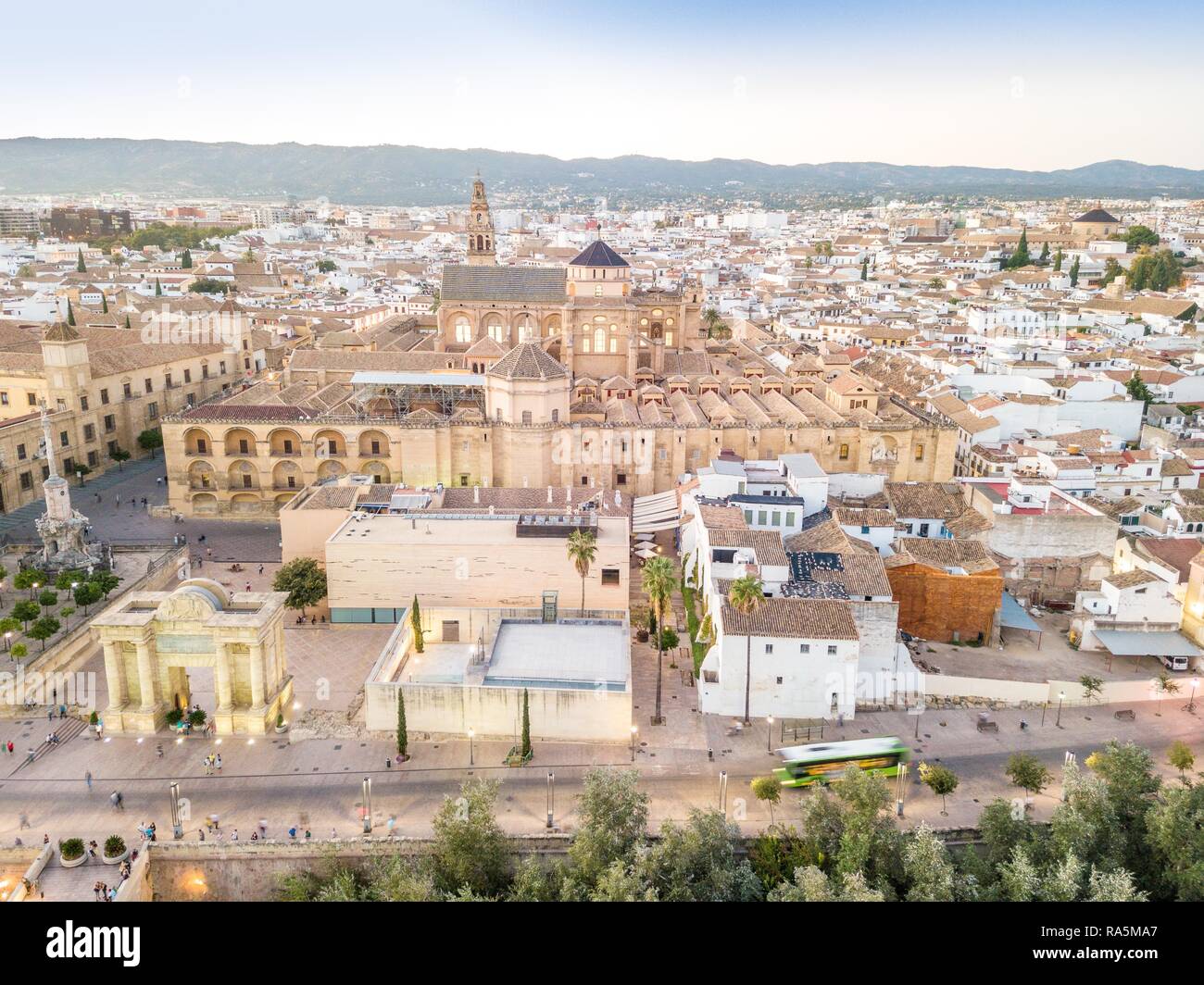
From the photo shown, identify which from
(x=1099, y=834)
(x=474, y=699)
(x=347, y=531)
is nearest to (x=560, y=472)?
(x=347, y=531)

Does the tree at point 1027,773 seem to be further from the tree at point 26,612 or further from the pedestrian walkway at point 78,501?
the pedestrian walkway at point 78,501

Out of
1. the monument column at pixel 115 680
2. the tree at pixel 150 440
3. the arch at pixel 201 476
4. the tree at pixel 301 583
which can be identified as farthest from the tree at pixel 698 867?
the tree at pixel 150 440

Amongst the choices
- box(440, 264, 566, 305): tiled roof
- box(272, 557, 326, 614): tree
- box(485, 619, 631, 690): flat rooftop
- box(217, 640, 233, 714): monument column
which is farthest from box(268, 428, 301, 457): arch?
box(217, 640, 233, 714): monument column

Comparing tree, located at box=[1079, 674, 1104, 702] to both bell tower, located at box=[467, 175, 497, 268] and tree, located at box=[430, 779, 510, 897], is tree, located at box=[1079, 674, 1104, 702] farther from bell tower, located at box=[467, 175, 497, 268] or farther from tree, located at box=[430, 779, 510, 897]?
bell tower, located at box=[467, 175, 497, 268]

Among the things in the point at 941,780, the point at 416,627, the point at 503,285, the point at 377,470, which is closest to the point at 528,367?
the point at 377,470

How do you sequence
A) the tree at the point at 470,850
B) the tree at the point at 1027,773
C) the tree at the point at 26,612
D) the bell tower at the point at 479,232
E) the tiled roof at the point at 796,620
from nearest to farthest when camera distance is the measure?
the tree at the point at 470,850 < the tree at the point at 1027,773 < the tiled roof at the point at 796,620 < the tree at the point at 26,612 < the bell tower at the point at 479,232
